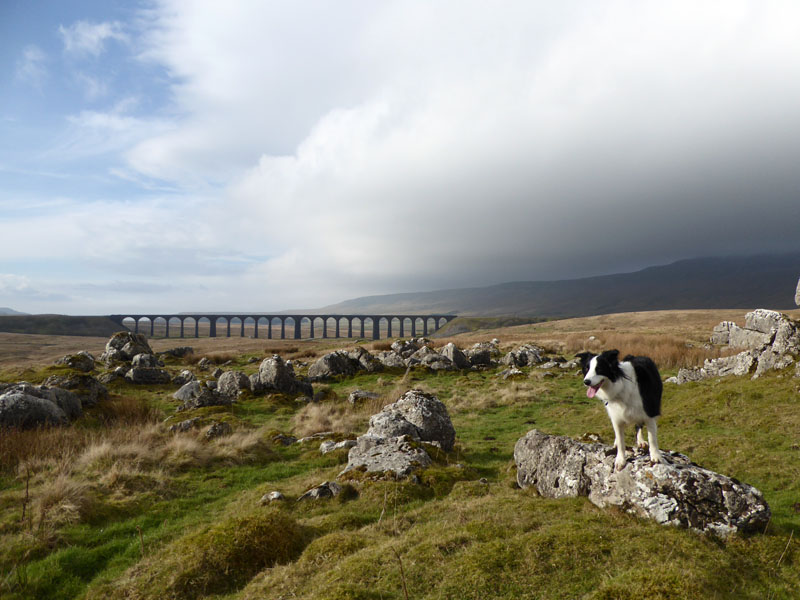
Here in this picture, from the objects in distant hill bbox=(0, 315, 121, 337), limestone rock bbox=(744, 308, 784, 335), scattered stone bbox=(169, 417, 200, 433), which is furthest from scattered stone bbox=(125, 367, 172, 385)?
distant hill bbox=(0, 315, 121, 337)

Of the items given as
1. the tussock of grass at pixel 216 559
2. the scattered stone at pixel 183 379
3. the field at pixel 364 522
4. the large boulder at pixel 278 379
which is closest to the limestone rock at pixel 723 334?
the field at pixel 364 522

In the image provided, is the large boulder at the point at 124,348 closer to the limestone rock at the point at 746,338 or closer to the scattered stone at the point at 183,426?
the scattered stone at the point at 183,426

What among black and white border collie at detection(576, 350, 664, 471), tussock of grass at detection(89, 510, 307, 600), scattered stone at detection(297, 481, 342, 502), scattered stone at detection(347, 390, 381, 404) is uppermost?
black and white border collie at detection(576, 350, 664, 471)

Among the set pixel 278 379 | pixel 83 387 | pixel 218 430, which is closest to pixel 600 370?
pixel 218 430

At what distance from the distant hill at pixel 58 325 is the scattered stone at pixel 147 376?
168162 millimetres

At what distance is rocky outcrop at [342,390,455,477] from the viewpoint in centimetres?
1360

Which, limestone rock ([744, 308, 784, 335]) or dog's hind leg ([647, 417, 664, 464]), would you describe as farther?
limestone rock ([744, 308, 784, 335])

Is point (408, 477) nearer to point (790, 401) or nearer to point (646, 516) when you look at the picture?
point (646, 516)

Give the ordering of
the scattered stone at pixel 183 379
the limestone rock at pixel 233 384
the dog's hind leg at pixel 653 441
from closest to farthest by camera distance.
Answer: the dog's hind leg at pixel 653 441 < the limestone rock at pixel 233 384 < the scattered stone at pixel 183 379

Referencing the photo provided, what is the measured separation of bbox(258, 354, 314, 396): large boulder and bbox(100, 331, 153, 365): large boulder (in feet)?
77.0

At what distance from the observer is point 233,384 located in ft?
103

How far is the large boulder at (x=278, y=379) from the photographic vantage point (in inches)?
1244

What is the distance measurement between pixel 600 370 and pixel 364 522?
6.54 meters

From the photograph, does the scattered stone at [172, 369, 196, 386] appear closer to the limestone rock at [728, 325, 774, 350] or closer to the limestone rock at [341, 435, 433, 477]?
the limestone rock at [341, 435, 433, 477]
